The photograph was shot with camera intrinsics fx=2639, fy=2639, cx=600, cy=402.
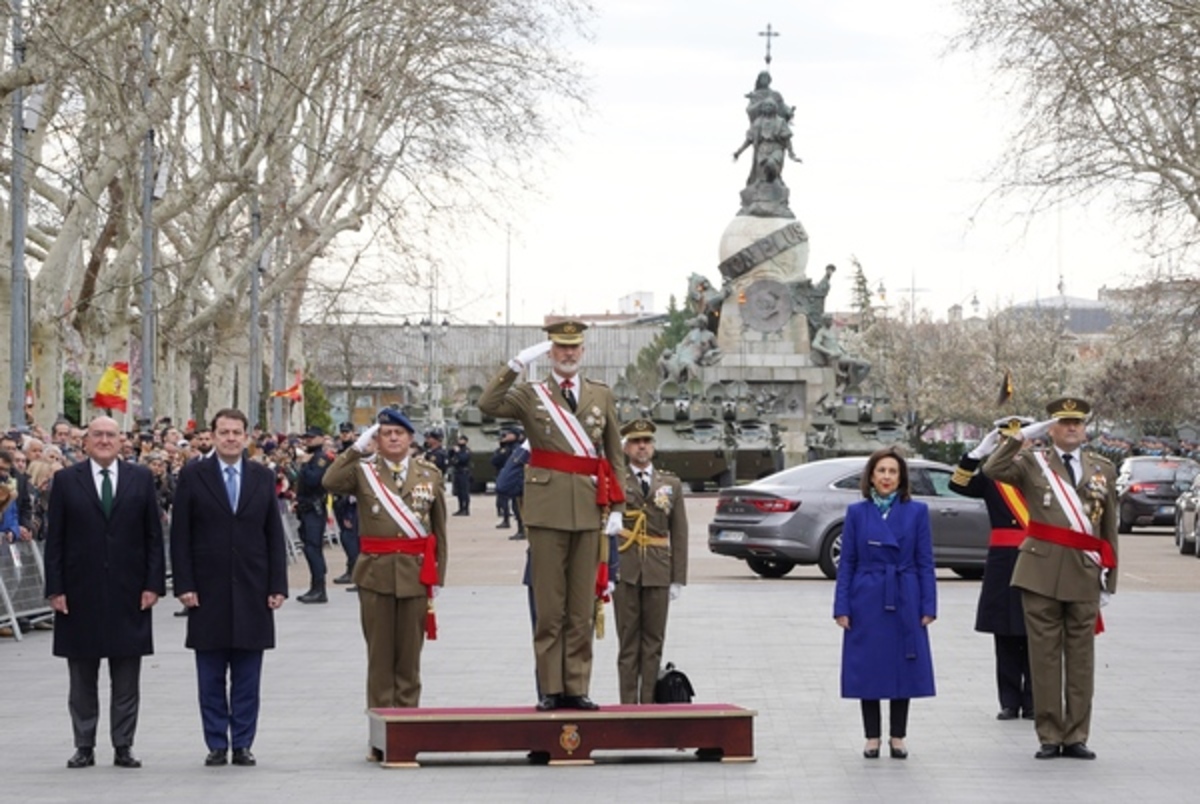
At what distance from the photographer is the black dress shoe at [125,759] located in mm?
13445

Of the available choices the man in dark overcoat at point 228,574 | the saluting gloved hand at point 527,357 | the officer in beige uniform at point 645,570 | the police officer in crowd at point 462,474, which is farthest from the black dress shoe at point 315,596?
the police officer in crowd at point 462,474

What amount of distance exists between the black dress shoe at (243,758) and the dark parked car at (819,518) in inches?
628

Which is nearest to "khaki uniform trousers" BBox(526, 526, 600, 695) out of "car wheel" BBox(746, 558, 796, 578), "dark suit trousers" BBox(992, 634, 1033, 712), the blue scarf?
the blue scarf

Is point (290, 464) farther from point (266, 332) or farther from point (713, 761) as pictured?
point (266, 332)

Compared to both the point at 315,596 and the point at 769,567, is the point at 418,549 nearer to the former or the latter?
the point at 315,596

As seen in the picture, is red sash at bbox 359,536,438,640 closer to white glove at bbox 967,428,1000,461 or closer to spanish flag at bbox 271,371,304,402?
white glove at bbox 967,428,1000,461

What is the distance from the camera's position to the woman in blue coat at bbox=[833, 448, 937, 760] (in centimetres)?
1372

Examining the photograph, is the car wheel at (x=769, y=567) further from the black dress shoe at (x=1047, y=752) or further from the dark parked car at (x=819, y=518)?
the black dress shoe at (x=1047, y=752)

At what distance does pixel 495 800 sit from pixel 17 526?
1084cm

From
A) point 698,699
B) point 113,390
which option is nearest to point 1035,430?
point 698,699

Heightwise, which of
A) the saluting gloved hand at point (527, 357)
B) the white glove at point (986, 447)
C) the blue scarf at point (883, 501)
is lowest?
the blue scarf at point (883, 501)

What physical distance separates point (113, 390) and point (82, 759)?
994 inches

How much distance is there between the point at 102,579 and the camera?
13.5 metres

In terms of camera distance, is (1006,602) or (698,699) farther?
(698,699)
